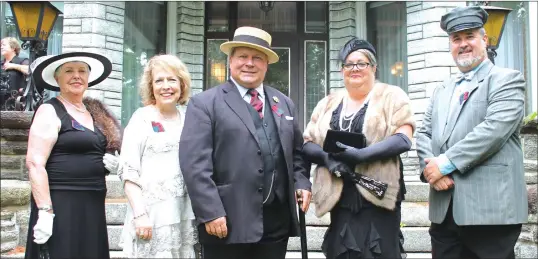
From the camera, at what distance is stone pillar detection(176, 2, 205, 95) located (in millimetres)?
9297

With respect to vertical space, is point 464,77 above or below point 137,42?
below

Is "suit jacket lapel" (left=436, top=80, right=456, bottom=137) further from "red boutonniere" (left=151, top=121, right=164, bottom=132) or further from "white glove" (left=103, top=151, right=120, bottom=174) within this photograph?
"white glove" (left=103, top=151, right=120, bottom=174)

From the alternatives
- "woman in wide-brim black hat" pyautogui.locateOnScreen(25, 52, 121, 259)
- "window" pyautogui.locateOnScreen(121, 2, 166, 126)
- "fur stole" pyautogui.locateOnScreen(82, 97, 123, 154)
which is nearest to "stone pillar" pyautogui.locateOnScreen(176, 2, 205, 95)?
"window" pyautogui.locateOnScreen(121, 2, 166, 126)

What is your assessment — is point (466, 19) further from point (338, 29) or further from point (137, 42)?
point (137, 42)

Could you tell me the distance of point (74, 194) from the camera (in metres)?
3.16

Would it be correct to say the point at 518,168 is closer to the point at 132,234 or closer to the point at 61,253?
the point at 132,234

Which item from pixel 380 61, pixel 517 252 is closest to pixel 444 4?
pixel 380 61

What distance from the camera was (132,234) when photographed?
2922 millimetres

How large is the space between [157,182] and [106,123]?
79 centimetres

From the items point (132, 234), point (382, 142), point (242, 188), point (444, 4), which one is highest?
point (444, 4)

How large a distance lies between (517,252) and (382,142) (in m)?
2.40

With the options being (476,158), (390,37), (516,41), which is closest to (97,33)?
(390,37)

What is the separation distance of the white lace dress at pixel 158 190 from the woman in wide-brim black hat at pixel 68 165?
35 centimetres

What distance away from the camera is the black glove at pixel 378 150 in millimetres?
2871
